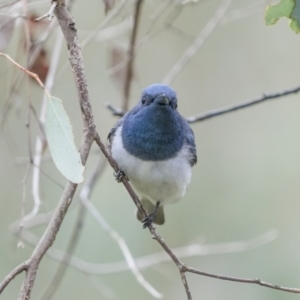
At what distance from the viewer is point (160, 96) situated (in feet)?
8.37

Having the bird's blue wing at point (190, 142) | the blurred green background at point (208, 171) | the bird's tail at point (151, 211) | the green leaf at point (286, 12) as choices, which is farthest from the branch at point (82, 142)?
the blurred green background at point (208, 171)

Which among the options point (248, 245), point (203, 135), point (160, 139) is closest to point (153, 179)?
point (160, 139)

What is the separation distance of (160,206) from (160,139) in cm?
59

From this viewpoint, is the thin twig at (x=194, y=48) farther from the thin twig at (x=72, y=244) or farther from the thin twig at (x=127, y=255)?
the thin twig at (x=127, y=255)

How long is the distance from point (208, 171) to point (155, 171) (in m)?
2.51

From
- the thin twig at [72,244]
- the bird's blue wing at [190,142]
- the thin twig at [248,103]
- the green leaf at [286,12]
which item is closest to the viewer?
the green leaf at [286,12]

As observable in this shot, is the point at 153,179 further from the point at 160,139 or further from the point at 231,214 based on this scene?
the point at 231,214

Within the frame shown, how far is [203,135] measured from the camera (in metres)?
5.19

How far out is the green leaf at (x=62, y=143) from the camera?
5.19ft

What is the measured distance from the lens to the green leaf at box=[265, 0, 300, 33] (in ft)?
5.79

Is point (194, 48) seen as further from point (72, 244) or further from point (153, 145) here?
point (72, 244)

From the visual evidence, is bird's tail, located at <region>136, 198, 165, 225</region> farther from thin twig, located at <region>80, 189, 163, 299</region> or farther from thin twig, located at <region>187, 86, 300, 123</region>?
thin twig, located at <region>187, 86, 300, 123</region>

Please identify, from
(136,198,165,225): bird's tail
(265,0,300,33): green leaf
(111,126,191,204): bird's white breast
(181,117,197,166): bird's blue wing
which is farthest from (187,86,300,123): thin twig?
(265,0,300,33): green leaf

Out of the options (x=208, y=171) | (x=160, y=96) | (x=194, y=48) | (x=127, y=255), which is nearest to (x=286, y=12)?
(x=160, y=96)
